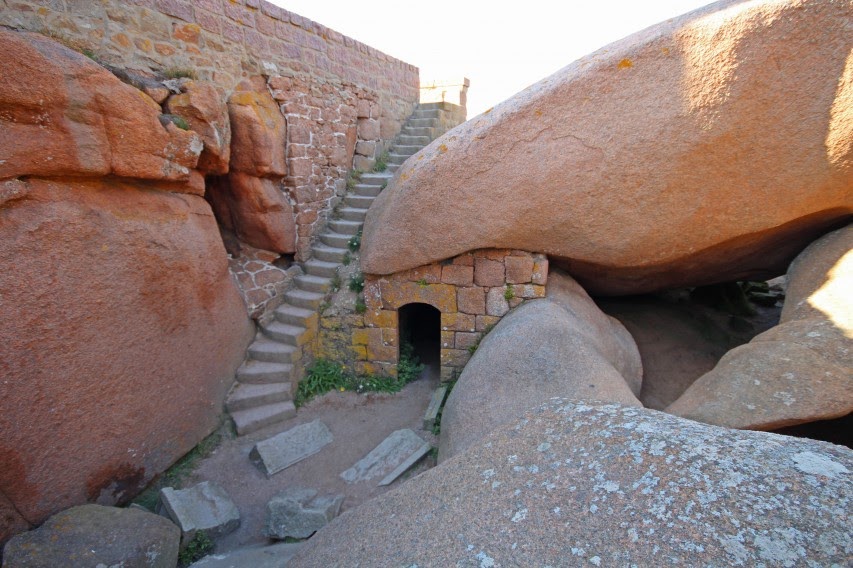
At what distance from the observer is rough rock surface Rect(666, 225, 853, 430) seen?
3.06 metres

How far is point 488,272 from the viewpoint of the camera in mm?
5051

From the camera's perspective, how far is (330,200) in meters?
6.68

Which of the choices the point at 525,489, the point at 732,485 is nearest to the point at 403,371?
the point at 525,489

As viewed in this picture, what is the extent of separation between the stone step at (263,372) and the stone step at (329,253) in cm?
151

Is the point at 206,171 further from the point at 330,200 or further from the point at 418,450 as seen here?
the point at 418,450

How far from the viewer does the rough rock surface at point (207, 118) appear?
444 centimetres

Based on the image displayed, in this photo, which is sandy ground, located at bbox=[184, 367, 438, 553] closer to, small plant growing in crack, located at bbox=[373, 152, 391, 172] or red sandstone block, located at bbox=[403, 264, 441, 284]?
red sandstone block, located at bbox=[403, 264, 441, 284]

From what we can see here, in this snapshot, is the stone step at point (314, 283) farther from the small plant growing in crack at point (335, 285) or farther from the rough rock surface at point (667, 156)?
the rough rock surface at point (667, 156)

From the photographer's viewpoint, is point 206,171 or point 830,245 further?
point 206,171

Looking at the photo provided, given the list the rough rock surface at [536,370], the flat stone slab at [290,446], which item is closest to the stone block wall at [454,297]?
the rough rock surface at [536,370]

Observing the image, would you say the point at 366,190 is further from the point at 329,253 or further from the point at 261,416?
the point at 261,416

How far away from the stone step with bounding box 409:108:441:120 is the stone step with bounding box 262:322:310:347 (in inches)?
194

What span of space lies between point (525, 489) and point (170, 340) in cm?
383

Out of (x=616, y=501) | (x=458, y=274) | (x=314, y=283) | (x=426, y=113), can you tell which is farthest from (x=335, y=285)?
(x=616, y=501)
